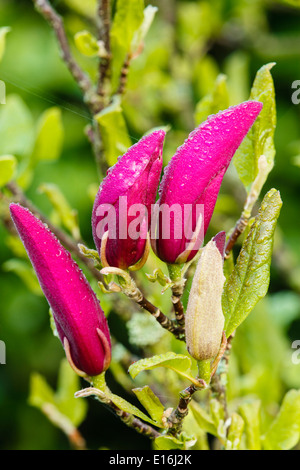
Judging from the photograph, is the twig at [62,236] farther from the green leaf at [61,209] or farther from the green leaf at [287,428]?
the green leaf at [287,428]

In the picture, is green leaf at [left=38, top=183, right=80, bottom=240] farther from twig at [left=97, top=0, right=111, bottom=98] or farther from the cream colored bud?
the cream colored bud

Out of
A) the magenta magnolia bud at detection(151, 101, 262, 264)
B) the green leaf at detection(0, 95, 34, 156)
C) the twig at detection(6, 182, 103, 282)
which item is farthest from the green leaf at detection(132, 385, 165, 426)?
the green leaf at detection(0, 95, 34, 156)

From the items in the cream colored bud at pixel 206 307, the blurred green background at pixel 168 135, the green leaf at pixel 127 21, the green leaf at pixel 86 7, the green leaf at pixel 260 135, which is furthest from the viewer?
the green leaf at pixel 86 7

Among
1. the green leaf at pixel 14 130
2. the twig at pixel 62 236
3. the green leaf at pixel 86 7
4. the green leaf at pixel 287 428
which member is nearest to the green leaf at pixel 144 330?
the twig at pixel 62 236

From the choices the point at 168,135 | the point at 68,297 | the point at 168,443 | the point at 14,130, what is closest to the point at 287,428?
the point at 168,443
